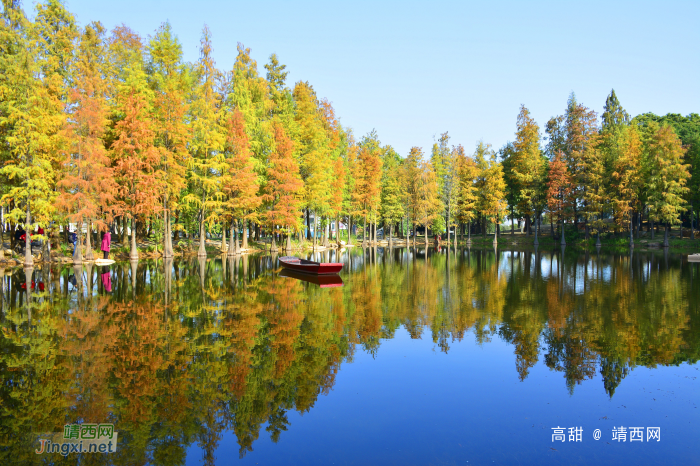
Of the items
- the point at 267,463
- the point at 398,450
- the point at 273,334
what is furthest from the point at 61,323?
the point at 398,450

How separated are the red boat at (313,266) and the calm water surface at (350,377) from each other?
6.44 m

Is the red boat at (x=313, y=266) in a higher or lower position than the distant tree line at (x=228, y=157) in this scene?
lower

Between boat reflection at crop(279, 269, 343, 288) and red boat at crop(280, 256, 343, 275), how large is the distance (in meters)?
0.28

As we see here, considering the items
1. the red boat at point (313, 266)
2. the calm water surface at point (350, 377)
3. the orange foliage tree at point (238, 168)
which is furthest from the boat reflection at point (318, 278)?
the orange foliage tree at point (238, 168)

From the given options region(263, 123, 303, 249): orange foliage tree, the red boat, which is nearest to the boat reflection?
the red boat

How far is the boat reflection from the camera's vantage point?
909 inches

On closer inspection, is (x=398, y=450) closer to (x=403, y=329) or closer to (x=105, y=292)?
(x=403, y=329)

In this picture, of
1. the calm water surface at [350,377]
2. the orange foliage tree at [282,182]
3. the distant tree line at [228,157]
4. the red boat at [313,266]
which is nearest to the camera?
the calm water surface at [350,377]

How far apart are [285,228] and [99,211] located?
1934 cm

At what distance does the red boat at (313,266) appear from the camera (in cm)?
2520

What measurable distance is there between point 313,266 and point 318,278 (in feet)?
2.55

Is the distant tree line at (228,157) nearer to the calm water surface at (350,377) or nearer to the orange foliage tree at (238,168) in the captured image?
the orange foliage tree at (238,168)

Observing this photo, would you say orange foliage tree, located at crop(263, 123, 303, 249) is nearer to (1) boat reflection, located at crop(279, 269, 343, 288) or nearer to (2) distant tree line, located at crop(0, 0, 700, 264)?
(2) distant tree line, located at crop(0, 0, 700, 264)

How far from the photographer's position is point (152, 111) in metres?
35.4
